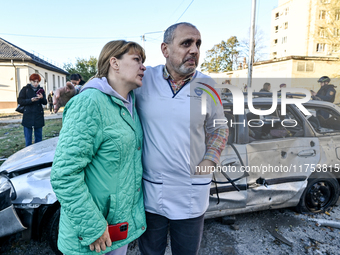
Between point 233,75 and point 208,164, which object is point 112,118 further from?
point 233,75

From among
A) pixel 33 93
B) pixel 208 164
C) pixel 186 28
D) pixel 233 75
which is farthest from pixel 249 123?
pixel 233 75

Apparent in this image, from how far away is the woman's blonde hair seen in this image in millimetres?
1393

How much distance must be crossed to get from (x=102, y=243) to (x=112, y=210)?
0.17m

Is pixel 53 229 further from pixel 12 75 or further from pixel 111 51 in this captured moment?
pixel 12 75

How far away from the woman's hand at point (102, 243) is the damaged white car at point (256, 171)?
3.75ft

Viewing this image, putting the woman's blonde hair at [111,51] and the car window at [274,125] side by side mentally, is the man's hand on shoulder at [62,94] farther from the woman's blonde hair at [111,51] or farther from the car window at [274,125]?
the car window at [274,125]

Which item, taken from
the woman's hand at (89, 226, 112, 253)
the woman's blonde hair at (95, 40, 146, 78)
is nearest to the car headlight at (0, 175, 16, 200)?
the woman's hand at (89, 226, 112, 253)

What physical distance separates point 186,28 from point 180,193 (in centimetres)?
111

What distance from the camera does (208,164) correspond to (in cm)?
167

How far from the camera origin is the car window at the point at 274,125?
303cm

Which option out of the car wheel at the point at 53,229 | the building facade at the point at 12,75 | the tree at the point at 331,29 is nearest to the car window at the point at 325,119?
the car wheel at the point at 53,229

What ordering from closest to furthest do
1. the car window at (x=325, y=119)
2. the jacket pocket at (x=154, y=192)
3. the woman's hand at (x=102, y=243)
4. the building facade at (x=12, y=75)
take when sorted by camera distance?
the woman's hand at (x=102, y=243) < the jacket pocket at (x=154, y=192) < the car window at (x=325, y=119) < the building facade at (x=12, y=75)

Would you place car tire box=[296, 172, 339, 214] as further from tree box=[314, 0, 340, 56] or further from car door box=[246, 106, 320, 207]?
tree box=[314, 0, 340, 56]

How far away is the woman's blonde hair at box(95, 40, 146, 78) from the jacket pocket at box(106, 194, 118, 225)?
28.0 inches
